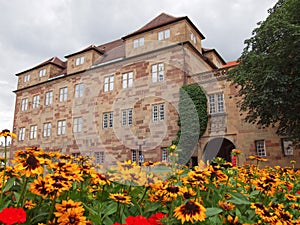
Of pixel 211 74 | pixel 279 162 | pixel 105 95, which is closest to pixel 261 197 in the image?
pixel 279 162

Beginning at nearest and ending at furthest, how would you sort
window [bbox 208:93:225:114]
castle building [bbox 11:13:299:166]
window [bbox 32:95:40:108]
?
castle building [bbox 11:13:299:166] < window [bbox 208:93:225:114] < window [bbox 32:95:40:108]

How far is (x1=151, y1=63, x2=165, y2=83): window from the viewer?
19573 millimetres

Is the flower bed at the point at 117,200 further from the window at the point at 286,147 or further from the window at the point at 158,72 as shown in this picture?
the window at the point at 158,72

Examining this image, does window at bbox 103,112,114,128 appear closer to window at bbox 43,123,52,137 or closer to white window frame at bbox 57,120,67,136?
white window frame at bbox 57,120,67,136

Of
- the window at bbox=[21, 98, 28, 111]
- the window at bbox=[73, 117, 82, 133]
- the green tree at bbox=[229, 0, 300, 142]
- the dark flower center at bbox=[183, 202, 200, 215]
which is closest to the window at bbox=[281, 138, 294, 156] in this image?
the green tree at bbox=[229, 0, 300, 142]

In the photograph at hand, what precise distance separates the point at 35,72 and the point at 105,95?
1246cm

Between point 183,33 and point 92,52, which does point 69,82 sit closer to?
point 92,52

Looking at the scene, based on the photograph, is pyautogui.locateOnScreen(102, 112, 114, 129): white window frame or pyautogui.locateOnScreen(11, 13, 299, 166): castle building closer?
pyautogui.locateOnScreen(11, 13, 299, 166): castle building

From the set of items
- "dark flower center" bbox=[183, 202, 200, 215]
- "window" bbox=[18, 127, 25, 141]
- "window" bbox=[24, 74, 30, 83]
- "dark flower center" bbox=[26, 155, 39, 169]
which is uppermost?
"window" bbox=[24, 74, 30, 83]

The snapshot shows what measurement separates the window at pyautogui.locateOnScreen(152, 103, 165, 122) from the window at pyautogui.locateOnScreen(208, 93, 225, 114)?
3500 millimetres

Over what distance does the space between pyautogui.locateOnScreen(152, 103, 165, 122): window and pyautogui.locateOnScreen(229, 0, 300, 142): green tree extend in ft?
23.4

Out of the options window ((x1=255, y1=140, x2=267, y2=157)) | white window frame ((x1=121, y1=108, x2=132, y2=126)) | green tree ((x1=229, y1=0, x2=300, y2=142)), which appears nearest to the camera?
green tree ((x1=229, y1=0, x2=300, y2=142))

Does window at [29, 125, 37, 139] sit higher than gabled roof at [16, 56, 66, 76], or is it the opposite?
gabled roof at [16, 56, 66, 76]

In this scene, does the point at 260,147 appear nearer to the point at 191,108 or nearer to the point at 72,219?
the point at 191,108
